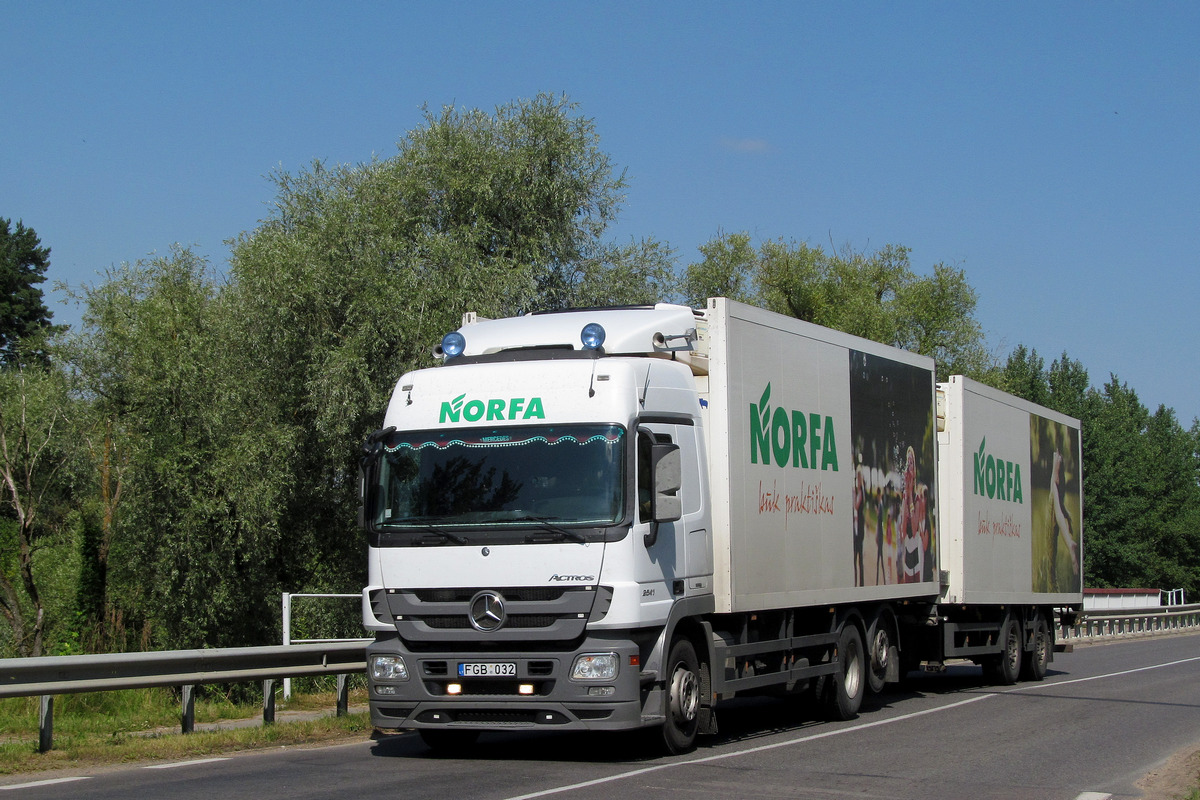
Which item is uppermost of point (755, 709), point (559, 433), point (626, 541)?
point (559, 433)

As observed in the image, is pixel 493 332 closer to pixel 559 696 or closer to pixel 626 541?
pixel 626 541

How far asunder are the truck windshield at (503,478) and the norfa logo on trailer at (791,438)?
2185 mm

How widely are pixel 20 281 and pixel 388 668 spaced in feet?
221

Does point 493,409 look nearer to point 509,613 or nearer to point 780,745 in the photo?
point 509,613

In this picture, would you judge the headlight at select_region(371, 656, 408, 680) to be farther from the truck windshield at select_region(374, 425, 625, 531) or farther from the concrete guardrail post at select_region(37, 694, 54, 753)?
the concrete guardrail post at select_region(37, 694, 54, 753)

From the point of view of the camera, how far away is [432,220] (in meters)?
27.1

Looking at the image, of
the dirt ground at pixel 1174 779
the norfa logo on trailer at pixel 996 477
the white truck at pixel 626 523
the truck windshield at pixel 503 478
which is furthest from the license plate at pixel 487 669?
the norfa logo on trailer at pixel 996 477

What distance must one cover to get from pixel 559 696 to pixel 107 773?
11.3 ft

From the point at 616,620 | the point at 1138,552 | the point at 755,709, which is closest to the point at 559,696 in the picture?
the point at 616,620

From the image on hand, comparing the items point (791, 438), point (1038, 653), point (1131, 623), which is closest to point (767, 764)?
point (791, 438)

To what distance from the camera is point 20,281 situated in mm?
68938

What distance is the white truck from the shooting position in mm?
9352

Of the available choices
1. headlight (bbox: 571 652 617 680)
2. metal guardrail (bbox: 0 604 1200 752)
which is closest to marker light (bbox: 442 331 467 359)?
headlight (bbox: 571 652 617 680)

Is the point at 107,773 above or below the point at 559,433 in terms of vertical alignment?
below
